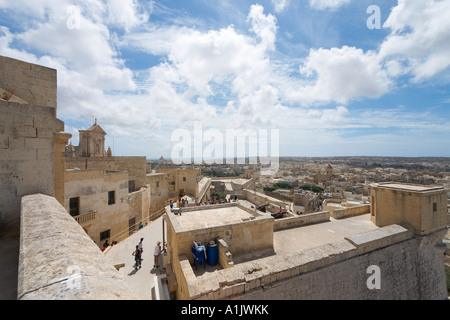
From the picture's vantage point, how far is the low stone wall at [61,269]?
4.83ft

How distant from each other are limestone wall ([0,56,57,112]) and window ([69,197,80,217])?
715cm

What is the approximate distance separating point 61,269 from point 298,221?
9.81m

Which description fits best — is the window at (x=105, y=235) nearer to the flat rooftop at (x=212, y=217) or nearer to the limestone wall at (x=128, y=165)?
the limestone wall at (x=128, y=165)

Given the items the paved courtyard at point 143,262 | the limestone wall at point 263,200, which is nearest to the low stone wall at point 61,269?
the paved courtyard at point 143,262

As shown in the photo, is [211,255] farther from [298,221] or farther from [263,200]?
[263,200]

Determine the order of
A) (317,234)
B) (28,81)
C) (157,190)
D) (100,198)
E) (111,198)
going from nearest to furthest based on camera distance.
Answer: (28,81) < (317,234) < (100,198) < (111,198) < (157,190)

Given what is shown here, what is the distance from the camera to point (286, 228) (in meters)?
9.47

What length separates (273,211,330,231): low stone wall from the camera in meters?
9.35

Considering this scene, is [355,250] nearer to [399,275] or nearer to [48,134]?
[399,275]

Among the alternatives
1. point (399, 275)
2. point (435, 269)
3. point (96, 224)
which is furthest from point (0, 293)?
point (435, 269)

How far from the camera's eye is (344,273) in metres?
6.49

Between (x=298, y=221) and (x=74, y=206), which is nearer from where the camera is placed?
(x=298, y=221)

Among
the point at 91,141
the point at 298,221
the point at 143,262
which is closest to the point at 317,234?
the point at 298,221

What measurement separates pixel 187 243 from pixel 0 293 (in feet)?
15.5
